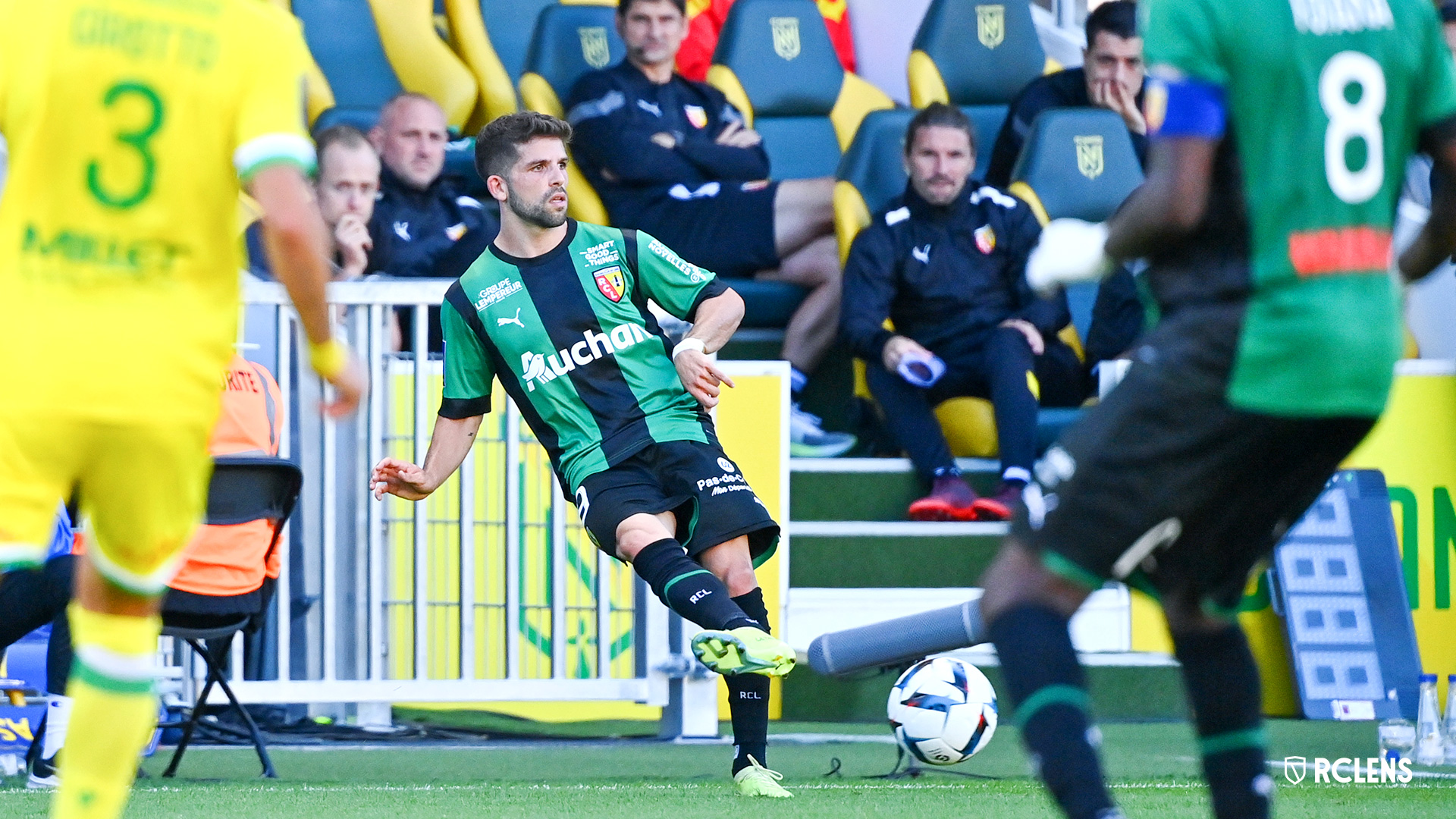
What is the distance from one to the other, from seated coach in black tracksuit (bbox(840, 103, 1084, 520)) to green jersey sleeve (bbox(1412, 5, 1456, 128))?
4.44m

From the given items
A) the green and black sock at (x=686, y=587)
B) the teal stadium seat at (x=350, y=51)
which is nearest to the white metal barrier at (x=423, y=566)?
the green and black sock at (x=686, y=587)

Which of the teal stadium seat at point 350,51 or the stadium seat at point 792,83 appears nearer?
the teal stadium seat at point 350,51

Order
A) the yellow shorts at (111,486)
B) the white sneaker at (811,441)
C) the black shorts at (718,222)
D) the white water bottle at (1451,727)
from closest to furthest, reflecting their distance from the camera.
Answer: the yellow shorts at (111,486), the white water bottle at (1451,727), the white sneaker at (811,441), the black shorts at (718,222)

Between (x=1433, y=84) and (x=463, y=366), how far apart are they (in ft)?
10.1

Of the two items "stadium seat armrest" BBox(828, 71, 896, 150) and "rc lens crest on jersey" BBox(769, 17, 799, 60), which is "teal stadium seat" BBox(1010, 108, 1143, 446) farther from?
"rc lens crest on jersey" BBox(769, 17, 799, 60)

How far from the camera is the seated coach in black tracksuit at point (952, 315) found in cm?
736

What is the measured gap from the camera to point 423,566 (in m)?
6.50

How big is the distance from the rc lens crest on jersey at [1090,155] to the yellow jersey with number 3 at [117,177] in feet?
19.8

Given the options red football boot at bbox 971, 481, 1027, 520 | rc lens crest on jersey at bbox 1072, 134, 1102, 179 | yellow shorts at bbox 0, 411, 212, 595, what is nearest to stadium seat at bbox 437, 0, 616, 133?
rc lens crest on jersey at bbox 1072, 134, 1102, 179

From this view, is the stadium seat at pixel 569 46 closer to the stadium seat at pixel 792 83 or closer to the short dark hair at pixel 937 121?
the stadium seat at pixel 792 83

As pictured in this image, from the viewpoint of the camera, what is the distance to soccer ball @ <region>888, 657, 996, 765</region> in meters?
5.12

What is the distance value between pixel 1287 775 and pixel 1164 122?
311 centimetres

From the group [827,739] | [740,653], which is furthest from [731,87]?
[740,653]

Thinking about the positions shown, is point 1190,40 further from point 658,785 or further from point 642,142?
point 642,142
